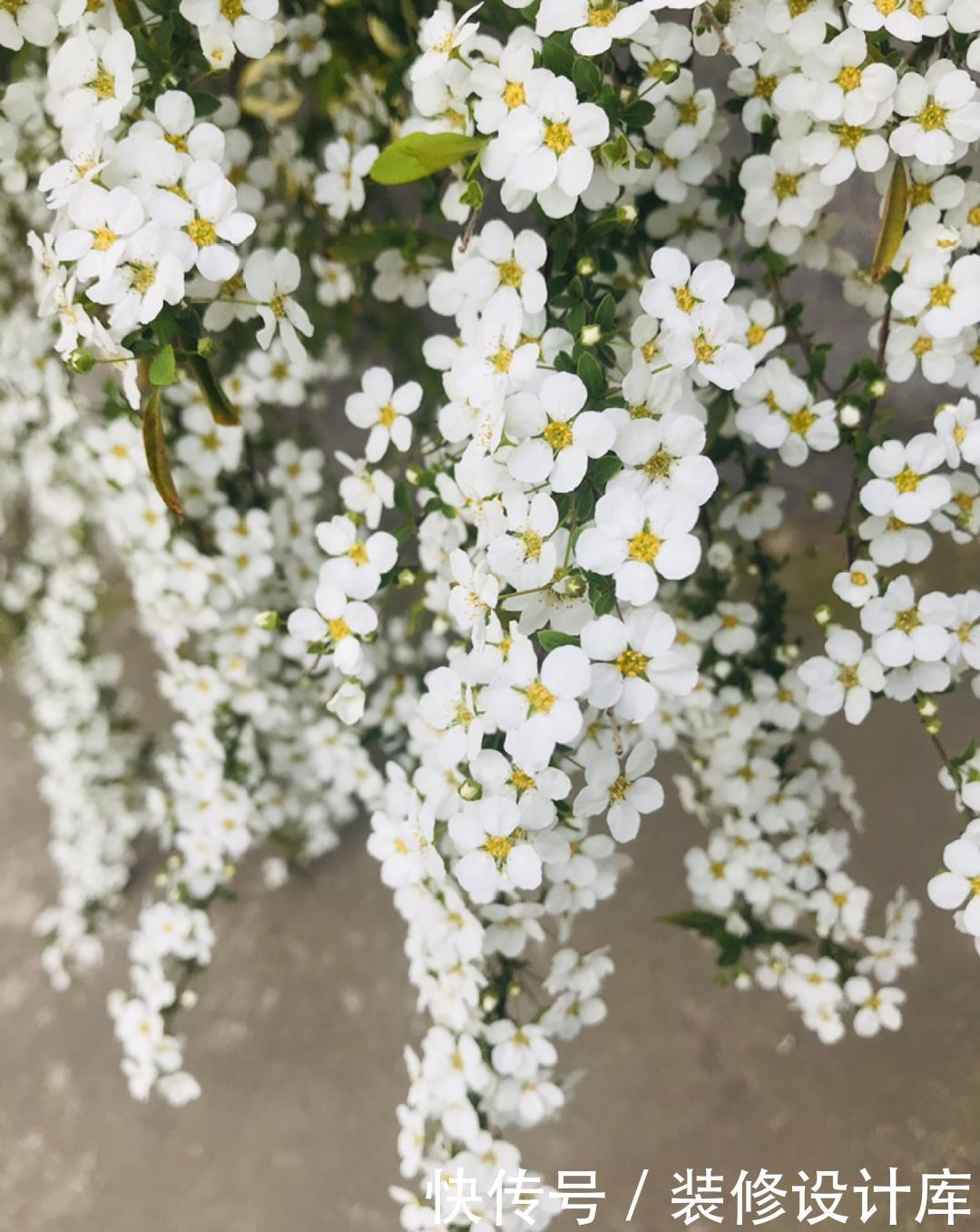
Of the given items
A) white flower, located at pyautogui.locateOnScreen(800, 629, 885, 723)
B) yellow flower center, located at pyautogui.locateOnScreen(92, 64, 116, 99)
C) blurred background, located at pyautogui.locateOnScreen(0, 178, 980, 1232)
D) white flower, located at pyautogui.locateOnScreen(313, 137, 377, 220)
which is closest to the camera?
yellow flower center, located at pyautogui.locateOnScreen(92, 64, 116, 99)

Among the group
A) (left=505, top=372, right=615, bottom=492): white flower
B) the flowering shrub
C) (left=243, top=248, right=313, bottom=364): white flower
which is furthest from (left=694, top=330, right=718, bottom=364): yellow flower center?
(left=243, top=248, right=313, bottom=364): white flower

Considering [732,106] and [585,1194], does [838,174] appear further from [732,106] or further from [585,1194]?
[585,1194]

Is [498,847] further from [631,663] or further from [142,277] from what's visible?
[142,277]

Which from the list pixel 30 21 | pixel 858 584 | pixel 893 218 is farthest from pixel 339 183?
pixel 858 584

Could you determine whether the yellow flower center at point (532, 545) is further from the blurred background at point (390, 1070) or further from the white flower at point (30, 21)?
the blurred background at point (390, 1070)

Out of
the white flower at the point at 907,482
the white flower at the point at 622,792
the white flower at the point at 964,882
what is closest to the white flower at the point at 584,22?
the white flower at the point at 907,482

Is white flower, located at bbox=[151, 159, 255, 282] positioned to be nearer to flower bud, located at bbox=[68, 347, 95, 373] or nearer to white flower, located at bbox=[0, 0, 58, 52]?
flower bud, located at bbox=[68, 347, 95, 373]

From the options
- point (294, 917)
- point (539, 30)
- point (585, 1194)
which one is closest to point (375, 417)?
point (539, 30)
